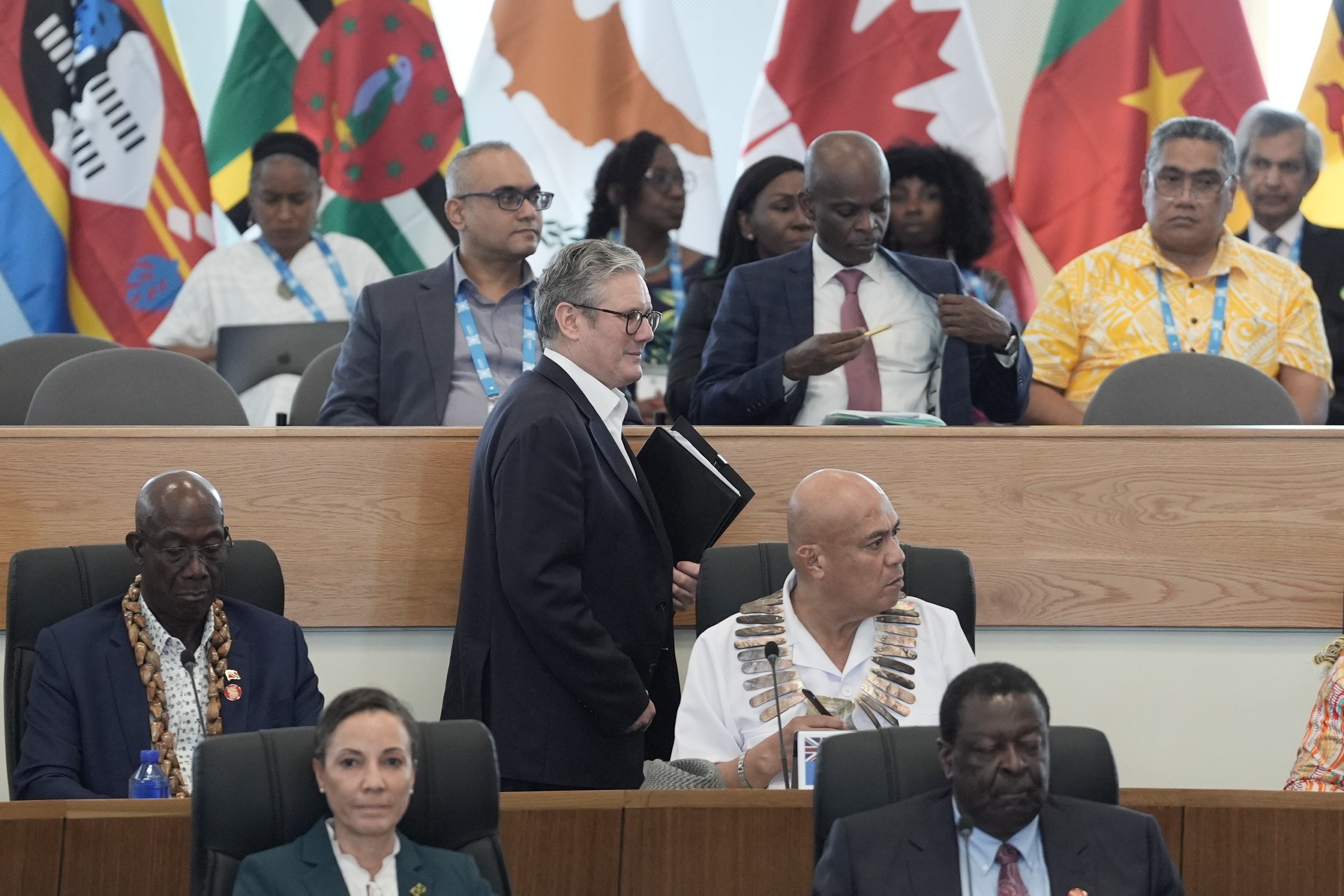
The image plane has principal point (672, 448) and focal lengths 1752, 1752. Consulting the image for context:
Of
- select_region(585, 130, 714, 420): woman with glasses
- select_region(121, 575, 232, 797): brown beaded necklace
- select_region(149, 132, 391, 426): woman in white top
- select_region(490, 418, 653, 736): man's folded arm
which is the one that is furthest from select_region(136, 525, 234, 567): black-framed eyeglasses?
select_region(585, 130, 714, 420): woman with glasses

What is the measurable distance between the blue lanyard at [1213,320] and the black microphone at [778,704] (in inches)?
76.1

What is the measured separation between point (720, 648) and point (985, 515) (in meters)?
0.98

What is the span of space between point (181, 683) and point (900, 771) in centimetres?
152

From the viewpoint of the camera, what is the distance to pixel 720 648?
3365 millimetres

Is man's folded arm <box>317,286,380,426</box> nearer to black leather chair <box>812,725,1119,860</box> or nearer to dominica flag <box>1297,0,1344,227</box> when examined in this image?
black leather chair <box>812,725,1119,860</box>

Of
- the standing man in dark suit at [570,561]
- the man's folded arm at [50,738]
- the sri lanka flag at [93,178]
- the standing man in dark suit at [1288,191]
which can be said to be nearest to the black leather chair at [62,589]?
the man's folded arm at [50,738]

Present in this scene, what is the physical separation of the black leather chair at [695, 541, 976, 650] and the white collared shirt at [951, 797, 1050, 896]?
91 centimetres

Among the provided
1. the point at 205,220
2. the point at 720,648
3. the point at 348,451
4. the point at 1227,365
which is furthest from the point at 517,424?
Answer: the point at 205,220

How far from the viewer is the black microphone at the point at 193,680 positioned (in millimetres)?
3438

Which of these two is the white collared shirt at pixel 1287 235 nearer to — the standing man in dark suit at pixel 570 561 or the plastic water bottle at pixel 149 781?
the standing man in dark suit at pixel 570 561

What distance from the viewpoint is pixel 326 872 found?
255 centimetres

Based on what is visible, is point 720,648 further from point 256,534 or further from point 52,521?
point 52,521

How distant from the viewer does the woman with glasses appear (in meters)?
5.72

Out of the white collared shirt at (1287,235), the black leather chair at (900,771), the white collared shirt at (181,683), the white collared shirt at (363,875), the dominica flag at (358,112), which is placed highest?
the dominica flag at (358,112)
